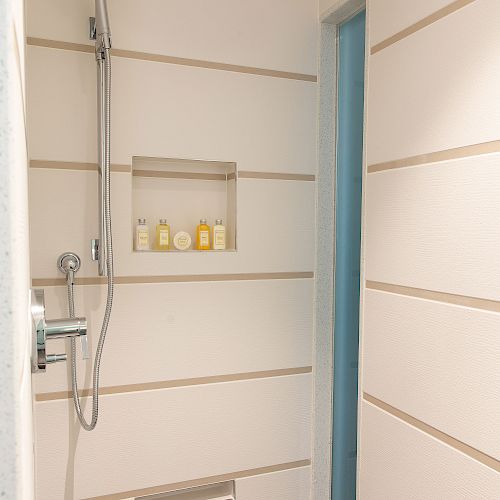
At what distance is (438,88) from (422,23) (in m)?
0.19

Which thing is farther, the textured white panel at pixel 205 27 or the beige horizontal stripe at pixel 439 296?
the textured white panel at pixel 205 27

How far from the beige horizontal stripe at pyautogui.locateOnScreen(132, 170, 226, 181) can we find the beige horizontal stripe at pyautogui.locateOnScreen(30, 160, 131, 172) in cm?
7

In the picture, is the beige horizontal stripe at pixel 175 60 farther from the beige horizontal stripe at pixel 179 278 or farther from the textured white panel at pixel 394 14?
the beige horizontal stripe at pixel 179 278

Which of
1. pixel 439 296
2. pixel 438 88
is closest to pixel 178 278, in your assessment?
pixel 439 296

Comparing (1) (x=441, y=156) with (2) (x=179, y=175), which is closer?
(1) (x=441, y=156)

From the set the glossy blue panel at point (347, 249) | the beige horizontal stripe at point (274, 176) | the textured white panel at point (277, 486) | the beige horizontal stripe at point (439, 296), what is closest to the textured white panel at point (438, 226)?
the beige horizontal stripe at point (439, 296)

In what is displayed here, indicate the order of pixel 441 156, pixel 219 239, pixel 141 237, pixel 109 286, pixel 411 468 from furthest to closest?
pixel 219 239
pixel 141 237
pixel 109 286
pixel 411 468
pixel 441 156

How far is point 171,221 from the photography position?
1612mm

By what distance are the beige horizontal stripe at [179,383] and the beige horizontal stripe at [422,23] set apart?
106 cm

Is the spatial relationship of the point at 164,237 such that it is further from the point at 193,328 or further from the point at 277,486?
the point at 277,486

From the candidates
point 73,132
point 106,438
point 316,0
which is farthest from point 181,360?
point 316,0

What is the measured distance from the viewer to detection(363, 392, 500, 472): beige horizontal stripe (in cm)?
106

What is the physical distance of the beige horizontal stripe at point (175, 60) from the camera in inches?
55.4

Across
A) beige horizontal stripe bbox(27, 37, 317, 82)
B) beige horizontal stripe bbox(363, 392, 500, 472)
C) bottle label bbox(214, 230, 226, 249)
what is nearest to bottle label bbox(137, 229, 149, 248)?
bottle label bbox(214, 230, 226, 249)
